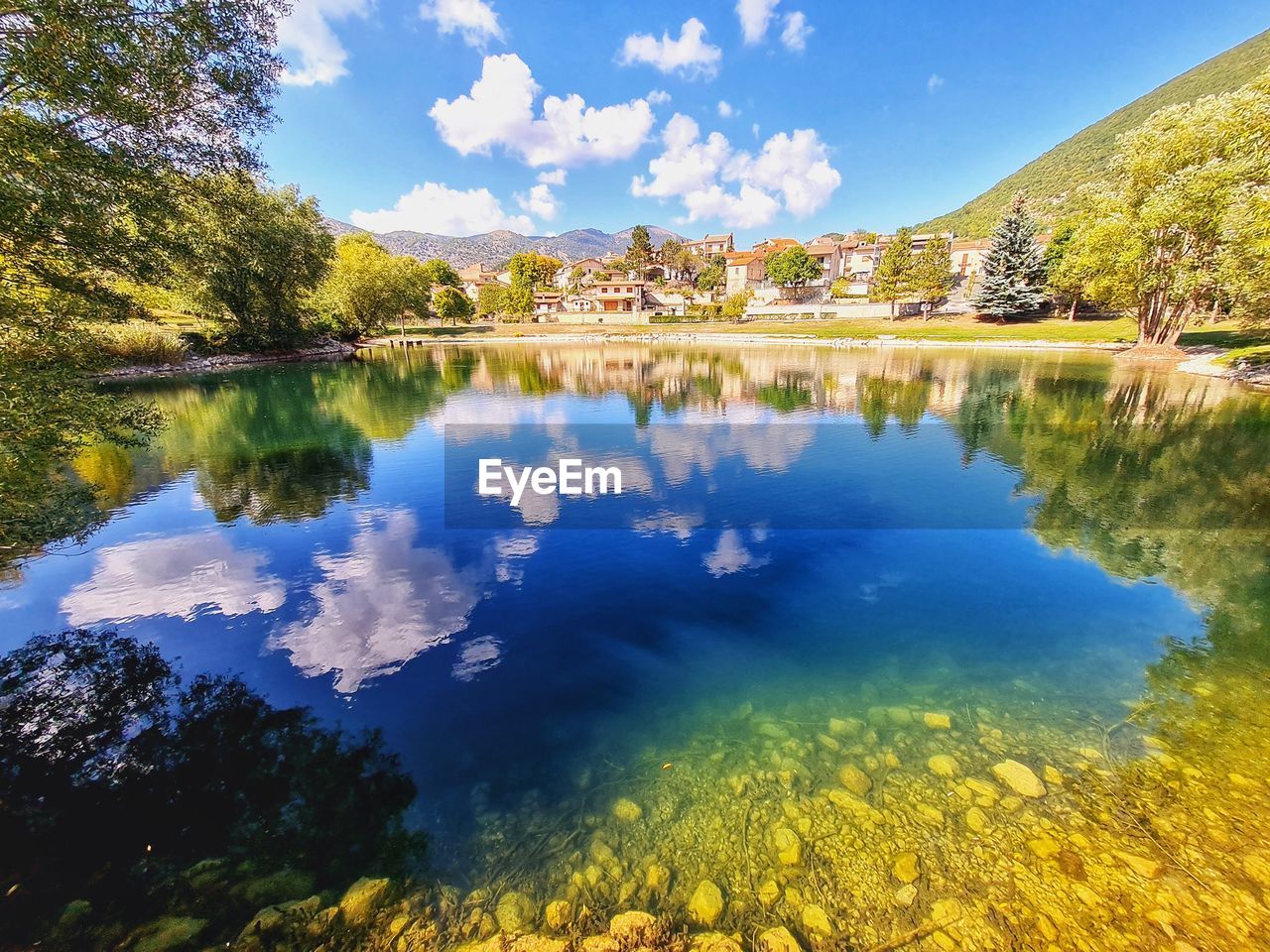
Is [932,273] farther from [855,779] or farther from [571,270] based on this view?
[571,270]

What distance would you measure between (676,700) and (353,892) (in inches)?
195

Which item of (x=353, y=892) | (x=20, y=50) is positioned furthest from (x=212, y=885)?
(x=20, y=50)

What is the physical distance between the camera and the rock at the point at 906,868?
18.5 feet

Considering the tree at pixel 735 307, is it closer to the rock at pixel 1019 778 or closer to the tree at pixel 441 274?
the tree at pixel 441 274

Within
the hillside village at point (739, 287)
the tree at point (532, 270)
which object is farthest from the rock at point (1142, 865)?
the tree at point (532, 270)

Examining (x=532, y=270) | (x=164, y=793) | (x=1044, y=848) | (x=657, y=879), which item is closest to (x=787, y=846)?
(x=657, y=879)

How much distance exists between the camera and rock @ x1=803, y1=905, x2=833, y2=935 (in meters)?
5.13

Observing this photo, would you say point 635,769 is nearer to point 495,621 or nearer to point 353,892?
point 353,892

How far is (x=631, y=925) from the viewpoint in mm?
5195

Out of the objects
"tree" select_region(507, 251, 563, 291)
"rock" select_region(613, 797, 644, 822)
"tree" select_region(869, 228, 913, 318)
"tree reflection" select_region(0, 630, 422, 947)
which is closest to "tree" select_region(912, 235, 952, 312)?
"tree" select_region(869, 228, 913, 318)

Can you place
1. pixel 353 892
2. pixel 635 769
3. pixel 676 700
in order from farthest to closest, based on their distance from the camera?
pixel 676 700 < pixel 635 769 < pixel 353 892

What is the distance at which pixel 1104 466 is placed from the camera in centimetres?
2056

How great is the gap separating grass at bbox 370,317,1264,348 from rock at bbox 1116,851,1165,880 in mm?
58769

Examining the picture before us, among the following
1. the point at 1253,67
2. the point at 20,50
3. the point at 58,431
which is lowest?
the point at 58,431
